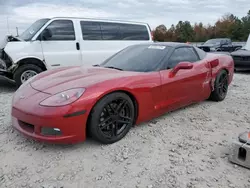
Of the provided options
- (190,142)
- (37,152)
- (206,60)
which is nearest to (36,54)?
(37,152)

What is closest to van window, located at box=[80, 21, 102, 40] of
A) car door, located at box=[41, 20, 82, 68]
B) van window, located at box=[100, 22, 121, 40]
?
van window, located at box=[100, 22, 121, 40]

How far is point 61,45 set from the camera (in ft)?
19.5

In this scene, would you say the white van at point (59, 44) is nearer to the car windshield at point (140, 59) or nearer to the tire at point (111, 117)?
the car windshield at point (140, 59)

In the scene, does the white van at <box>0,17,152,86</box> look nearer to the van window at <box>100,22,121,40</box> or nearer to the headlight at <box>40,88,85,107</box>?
the van window at <box>100,22,121,40</box>

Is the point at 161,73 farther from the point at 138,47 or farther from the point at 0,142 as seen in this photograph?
the point at 0,142

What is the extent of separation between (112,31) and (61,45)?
63.7 inches

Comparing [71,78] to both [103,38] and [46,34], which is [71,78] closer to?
[46,34]

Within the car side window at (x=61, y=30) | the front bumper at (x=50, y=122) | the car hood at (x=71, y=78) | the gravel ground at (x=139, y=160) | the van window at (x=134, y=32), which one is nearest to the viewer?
the gravel ground at (x=139, y=160)

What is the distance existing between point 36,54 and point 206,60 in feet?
12.6

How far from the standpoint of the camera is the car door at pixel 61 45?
578 centimetres

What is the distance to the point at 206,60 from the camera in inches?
169

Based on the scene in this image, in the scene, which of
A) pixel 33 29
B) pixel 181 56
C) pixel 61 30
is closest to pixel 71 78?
pixel 181 56

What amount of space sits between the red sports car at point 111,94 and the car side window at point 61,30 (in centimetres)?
253

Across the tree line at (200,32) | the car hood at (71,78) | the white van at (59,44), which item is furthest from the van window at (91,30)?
the tree line at (200,32)
